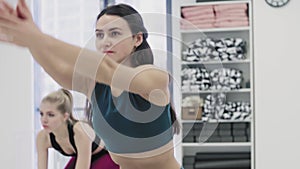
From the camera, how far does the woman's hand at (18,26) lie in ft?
2.15

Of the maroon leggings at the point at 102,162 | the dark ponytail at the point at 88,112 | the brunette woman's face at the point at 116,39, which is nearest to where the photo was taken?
the brunette woman's face at the point at 116,39

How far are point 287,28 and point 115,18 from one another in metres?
3.13

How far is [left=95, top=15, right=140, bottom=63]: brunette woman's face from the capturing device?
3.14 ft

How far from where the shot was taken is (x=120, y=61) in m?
0.98

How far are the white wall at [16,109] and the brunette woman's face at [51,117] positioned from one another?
76cm

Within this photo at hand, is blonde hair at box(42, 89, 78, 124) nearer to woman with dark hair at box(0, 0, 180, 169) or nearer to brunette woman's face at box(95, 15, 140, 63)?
woman with dark hair at box(0, 0, 180, 169)

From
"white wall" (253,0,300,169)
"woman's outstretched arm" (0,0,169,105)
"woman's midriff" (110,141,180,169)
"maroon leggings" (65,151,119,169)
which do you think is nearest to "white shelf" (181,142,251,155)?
"white wall" (253,0,300,169)

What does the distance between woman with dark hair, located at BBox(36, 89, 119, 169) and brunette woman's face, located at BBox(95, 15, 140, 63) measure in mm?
1983

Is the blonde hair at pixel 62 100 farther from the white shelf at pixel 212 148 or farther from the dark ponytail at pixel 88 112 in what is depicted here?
the dark ponytail at pixel 88 112

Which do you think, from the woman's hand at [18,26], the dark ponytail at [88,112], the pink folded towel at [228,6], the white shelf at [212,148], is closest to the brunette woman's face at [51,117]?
the white shelf at [212,148]

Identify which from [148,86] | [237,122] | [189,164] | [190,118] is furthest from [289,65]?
[148,86]

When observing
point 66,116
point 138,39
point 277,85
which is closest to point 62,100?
point 66,116

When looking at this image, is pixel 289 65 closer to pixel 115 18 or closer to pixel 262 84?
pixel 262 84

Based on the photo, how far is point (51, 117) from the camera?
3.23m
